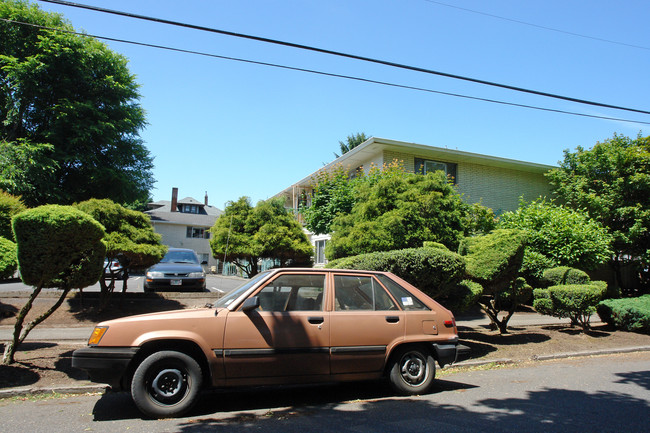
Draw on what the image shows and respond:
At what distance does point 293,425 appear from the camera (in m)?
4.30

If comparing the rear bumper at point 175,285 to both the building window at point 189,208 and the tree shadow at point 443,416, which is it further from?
the building window at point 189,208

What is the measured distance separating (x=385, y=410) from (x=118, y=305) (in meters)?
9.82

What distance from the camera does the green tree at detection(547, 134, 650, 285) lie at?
18734 millimetres

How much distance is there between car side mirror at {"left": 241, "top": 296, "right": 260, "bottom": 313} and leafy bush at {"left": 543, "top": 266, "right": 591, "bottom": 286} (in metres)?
10.5

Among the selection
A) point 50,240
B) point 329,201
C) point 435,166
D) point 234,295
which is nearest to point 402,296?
point 234,295

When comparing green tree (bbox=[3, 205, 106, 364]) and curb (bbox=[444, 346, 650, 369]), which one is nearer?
green tree (bbox=[3, 205, 106, 364])

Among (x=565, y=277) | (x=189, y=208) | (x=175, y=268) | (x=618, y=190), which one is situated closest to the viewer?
(x=565, y=277)

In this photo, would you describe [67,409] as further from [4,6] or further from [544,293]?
[4,6]

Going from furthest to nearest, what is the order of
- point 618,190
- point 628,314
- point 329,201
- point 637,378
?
point 618,190 → point 329,201 → point 628,314 → point 637,378

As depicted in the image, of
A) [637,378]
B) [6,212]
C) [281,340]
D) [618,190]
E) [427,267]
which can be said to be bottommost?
[637,378]

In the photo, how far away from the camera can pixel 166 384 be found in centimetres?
462

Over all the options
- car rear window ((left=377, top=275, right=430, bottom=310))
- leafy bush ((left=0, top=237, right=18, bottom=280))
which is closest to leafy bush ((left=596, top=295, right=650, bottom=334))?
car rear window ((left=377, top=275, right=430, bottom=310))

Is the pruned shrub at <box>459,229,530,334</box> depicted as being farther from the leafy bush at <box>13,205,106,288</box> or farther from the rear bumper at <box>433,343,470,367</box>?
the leafy bush at <box>13,205,106,288</box>

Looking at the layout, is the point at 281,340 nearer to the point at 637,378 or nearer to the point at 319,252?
the point at 637,378
